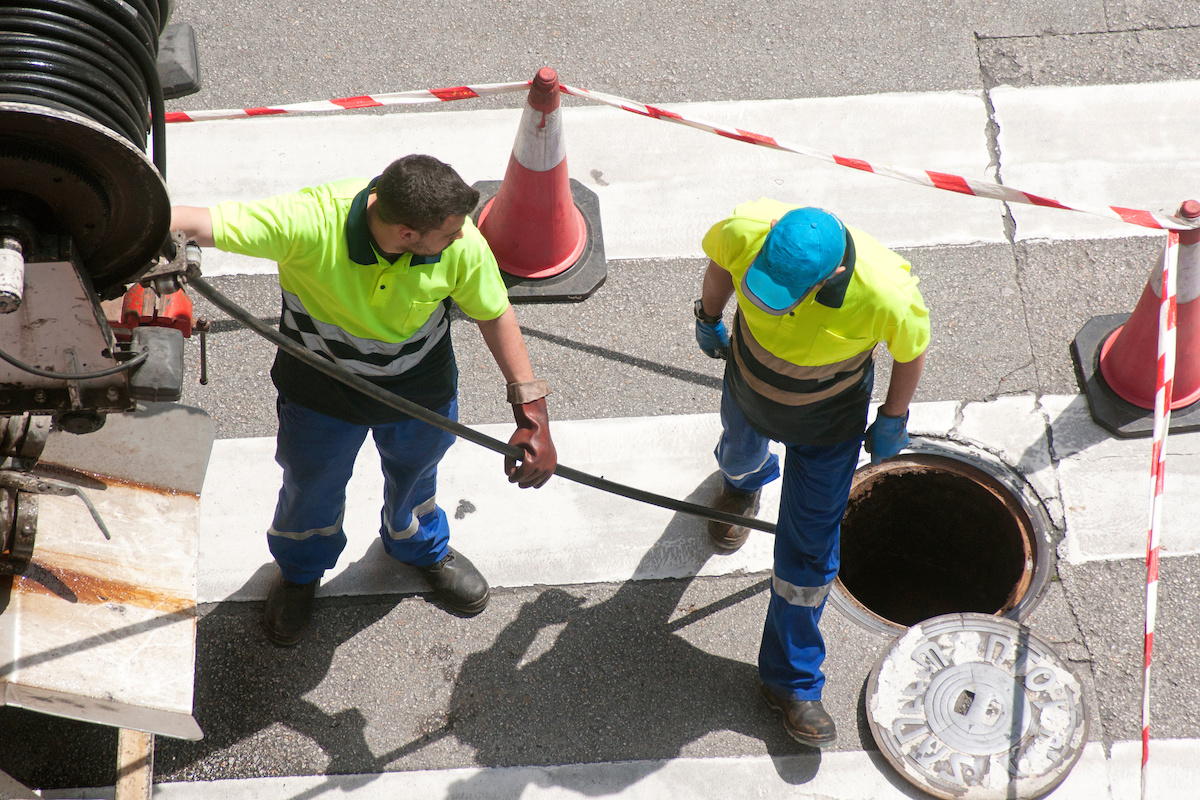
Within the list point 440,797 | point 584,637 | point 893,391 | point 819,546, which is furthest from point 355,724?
point 893,391

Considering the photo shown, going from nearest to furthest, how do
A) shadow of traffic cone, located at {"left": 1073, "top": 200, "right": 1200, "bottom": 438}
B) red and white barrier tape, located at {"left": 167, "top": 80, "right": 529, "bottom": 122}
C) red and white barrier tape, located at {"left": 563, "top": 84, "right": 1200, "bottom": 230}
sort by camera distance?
red and white barrier tape, located at {"left": 563, "top": 84, "right": 1200, "bottom": 230}, shadow of traffic cone, located at {"left": 1073, "top": 200, "right": 1200, "bottom": 438}, red and white barrier tape, located at {"left": 167, "top": 80, "right": 529, "bottom": 122}

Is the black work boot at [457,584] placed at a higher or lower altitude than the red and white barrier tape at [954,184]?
lower

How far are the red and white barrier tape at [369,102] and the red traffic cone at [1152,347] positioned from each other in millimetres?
2995

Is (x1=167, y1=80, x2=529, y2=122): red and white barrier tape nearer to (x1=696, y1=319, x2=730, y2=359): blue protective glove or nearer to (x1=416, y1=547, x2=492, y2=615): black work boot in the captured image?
(x1=696, y1=319, x2=730, y2=359): blue protective glove

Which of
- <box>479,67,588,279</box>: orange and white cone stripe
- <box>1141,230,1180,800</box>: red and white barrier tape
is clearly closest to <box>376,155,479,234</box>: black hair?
<box>479,67,588,279</box>: orange and white cone stripe

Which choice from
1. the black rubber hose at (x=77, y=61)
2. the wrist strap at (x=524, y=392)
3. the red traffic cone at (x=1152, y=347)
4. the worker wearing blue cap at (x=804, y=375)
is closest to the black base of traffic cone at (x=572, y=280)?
the worker wearing blue cap at (x=804, y=375)

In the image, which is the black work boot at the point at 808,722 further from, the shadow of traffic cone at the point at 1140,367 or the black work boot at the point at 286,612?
the shadow of traffic cone at the point at 1140,367

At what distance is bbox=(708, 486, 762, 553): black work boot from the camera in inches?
160

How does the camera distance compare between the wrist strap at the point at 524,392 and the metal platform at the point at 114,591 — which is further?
the wrist strap at the point at 524,392

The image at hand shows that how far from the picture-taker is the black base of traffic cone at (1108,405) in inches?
170

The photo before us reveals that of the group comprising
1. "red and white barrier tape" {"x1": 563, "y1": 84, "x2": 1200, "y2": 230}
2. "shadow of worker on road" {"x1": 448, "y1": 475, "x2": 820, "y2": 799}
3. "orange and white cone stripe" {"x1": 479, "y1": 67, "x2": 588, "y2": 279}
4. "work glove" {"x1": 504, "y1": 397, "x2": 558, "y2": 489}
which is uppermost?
"red and white barrier tape" {"x1": 563, "y1": 84, "x2": 1200, "y2": 230}

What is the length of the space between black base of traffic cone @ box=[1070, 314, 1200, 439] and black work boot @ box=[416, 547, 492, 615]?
285cm

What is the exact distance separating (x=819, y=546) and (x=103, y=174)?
8.25ft

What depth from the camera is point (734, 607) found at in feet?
13.0
